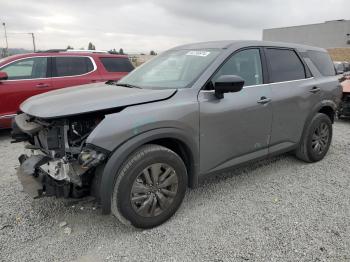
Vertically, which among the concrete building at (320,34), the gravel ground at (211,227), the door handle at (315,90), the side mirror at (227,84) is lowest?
the gravel ground at (211,227)

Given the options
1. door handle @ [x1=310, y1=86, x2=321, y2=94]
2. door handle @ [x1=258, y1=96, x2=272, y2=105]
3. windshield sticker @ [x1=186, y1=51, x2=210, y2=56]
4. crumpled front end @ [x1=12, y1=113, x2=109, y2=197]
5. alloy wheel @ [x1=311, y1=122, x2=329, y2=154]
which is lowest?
alloy wheel @ [x1=311, y1=122, x2=329, y2=154]

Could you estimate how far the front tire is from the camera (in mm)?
2850

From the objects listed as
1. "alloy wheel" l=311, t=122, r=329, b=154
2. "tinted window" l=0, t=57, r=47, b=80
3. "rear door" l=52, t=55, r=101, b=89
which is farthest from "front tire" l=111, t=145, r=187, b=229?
"tinted window" l=0, t=57, r=47, b=80

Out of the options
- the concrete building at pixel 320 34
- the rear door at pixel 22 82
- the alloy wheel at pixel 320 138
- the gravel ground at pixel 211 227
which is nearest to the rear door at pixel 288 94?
the alloy wheel at pixel 320 138

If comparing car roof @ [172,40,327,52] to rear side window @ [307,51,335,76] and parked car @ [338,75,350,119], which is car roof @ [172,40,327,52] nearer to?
rear side window @ [307,51,335,76]

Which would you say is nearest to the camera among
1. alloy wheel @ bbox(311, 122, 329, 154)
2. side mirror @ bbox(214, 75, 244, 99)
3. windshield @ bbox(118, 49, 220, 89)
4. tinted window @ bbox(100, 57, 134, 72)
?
side mirror @ bbox(214, 75, 244, 99)

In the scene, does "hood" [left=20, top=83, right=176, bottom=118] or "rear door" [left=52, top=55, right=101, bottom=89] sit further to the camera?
"rear door" [left=52, top=55, right=101, bottom=89]

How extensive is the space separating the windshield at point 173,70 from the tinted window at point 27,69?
3.47 metres

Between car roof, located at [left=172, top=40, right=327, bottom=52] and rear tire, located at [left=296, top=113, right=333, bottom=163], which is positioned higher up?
car roof, located at [left=172, top=40, right=327, bottom=52]

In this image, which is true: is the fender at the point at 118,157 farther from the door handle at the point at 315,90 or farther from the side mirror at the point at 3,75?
the side mirror at the point at 3,75

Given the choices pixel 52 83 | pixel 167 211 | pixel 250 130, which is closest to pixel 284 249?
pixel 167 211

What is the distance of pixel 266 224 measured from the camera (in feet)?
10.6

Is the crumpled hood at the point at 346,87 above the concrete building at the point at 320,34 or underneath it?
underneath

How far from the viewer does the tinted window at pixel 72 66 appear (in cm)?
709
